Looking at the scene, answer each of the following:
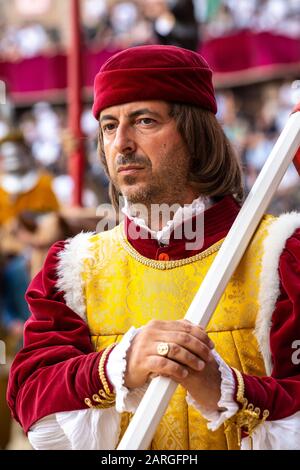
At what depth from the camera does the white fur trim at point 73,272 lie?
104 inches

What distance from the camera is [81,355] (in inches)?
99.9

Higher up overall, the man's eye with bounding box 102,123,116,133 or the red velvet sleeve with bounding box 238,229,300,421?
the man's eye with bounding box 102,123,116,133

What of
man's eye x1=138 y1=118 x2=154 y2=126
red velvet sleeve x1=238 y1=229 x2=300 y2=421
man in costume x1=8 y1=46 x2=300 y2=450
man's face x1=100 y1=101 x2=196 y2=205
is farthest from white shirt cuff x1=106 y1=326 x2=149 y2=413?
man's eye x1=138 y1=118 x2=154 y2=126

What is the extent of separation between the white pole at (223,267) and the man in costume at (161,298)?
64 millimetres

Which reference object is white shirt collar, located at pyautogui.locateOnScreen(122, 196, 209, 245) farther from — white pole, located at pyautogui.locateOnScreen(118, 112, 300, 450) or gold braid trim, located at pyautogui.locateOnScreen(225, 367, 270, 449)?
gold braid trim, located at pyautogui.locateOnScreen(225, 367, 270, 449)

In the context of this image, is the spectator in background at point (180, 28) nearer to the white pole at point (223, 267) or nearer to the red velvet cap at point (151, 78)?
the red velvet cap at point (151, 78)

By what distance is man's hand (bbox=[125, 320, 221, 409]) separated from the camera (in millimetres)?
2301

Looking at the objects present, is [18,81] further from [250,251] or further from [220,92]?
[250,251]

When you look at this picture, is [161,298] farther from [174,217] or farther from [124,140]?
[124,140]

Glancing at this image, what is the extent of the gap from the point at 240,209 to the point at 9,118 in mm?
5397

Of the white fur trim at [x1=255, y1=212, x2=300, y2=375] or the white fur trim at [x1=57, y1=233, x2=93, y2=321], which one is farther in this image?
the white fur trim at [x1=57, y1=233, x2=93, y2=321]

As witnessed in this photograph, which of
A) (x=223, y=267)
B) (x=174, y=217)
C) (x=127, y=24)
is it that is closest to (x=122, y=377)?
(x=223, y=267)

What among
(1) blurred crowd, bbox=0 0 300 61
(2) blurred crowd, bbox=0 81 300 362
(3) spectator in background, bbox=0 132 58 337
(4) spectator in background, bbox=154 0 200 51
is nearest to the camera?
(2) blurred crowd, bbox=0 81 300 362

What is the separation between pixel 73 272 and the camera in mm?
2688
